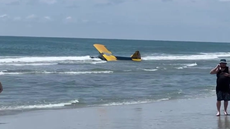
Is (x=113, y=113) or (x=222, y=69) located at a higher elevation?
(x=222, y=69)

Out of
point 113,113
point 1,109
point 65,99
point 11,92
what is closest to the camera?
point 113,113

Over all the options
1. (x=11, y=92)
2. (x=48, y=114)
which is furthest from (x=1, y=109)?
(x=11, y=92)

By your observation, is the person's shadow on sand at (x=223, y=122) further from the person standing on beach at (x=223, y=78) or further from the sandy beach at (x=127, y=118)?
the person standing on beach at (x=223, y=78)

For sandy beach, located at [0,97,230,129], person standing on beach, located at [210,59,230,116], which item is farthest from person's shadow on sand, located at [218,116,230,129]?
person standing on beach, located at [210,59,230,116]

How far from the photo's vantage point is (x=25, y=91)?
1881 cm

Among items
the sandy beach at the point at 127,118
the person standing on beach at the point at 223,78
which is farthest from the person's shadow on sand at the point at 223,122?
the person standing on beach at the point at 223,78

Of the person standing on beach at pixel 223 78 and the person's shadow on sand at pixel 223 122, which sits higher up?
the person standing on beach at pixel 223 78

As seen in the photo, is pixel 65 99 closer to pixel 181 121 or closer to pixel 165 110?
pixel 165 110

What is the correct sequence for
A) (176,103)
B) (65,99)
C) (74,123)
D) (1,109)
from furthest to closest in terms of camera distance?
1. (65,99)
2. (176,103)
3. (1,109)
4. (74,123)

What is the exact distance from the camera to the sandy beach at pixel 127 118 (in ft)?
35.3

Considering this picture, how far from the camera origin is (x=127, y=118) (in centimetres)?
1198

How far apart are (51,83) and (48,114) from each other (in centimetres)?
972

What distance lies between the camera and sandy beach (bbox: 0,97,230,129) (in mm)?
10750

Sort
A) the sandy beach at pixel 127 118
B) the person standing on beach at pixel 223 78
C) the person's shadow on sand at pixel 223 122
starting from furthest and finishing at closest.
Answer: the person standing on beach at pixel 223 78
the sandy beach at pixel 127 118
the person's shadow on sand at pixel 223 122
